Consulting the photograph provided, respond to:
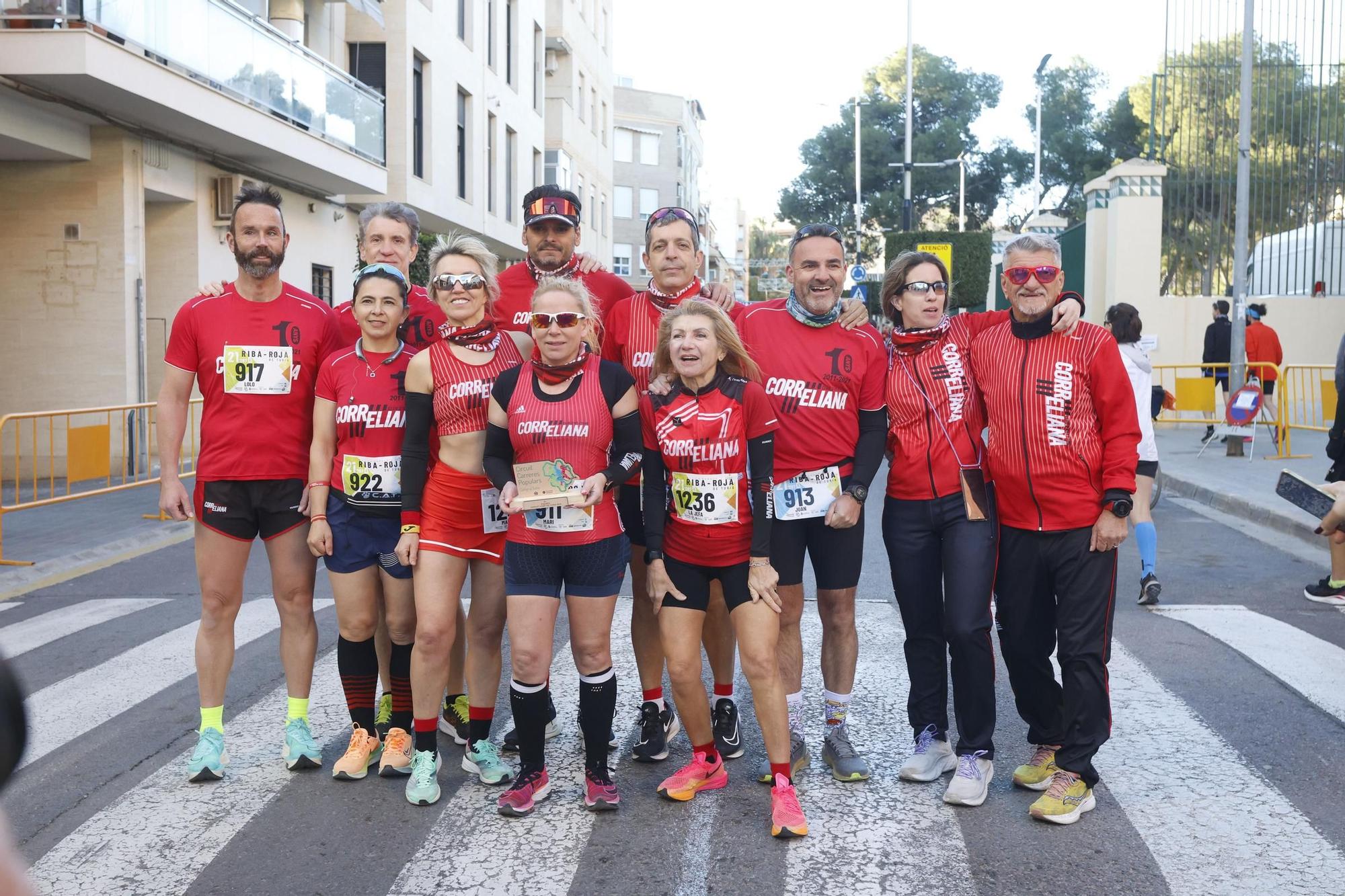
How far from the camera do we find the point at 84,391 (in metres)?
15.8

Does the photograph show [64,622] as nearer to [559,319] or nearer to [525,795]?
[525,795]

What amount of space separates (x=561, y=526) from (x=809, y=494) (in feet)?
3.37

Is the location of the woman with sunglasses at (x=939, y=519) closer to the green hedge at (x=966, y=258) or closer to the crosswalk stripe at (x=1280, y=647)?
the crosswalk stripe at (x=1280, y=647)

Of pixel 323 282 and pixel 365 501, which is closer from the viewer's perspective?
pixel 365 501

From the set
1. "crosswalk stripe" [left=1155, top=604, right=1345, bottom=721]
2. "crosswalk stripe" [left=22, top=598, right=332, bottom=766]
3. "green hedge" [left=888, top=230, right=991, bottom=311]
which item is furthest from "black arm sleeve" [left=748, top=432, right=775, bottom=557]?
"green hedge" [left=888, top=230, right=991, bottom=311]

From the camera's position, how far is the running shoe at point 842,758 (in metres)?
4.89

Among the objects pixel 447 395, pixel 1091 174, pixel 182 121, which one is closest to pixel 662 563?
pixel 447 395

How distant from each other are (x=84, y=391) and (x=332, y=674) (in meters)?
11.2

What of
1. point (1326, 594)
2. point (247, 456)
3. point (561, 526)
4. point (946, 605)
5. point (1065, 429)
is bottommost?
point (1326, 594)

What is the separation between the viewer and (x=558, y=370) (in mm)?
4672

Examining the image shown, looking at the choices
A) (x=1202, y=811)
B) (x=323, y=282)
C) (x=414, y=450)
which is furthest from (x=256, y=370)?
(x=323, y=282)

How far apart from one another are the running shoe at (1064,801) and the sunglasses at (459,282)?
2929mm

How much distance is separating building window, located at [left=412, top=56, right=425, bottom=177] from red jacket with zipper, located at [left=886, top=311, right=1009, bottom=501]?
70.1 ft

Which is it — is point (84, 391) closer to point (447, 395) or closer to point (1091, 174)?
point (447, 395)
